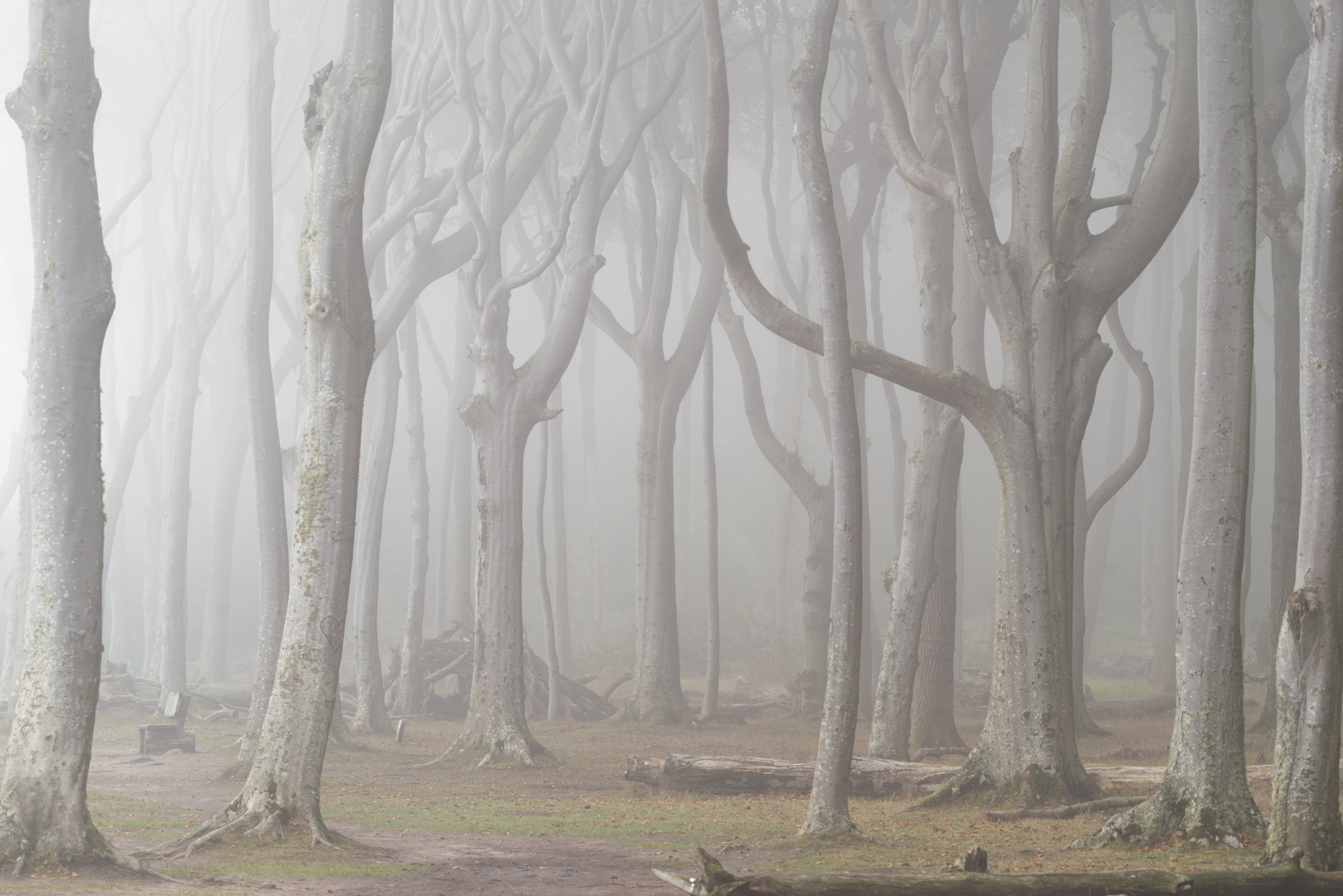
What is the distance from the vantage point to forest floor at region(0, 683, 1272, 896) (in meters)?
6.08

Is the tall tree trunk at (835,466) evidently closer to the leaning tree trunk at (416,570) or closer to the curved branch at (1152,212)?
the curved branch at (1152,212)

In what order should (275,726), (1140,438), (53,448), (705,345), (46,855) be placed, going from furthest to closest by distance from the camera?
1. (705,345)
2. (1140,438)
3. (275,726)
4. (53,448)
5. (46,855)

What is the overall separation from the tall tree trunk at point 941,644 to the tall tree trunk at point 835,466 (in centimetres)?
549

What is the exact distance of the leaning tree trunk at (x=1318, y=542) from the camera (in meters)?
5.62

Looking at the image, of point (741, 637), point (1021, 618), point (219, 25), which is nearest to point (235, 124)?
point (219, 25)

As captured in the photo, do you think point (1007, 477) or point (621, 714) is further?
point (621, 714)

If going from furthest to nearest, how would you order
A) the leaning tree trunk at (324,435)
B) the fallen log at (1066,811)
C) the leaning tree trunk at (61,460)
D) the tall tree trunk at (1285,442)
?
the tall tree trunk at (1285,442) → the fallen log at (1066,811) → the leaning tree trunk at (324,435) → the leaning tree trunk at (61,460)

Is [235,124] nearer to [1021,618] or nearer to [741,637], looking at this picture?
[741,637]

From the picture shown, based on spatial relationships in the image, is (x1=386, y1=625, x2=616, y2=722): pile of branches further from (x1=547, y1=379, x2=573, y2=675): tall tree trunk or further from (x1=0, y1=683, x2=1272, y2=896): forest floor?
(x1=0, y1=683, x2=1272, y2=896): forest floor

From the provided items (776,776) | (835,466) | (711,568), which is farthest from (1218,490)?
(711,568)

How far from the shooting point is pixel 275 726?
7.32 m

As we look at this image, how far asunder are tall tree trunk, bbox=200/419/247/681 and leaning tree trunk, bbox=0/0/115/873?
652 inches

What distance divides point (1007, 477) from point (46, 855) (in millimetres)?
7777

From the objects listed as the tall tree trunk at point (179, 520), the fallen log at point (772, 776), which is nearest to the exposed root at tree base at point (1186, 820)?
the fallen log at point (772, 776)
